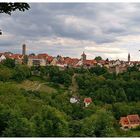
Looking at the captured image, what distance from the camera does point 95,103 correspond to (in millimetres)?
46625

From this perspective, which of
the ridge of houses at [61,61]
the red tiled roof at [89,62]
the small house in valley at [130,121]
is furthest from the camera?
the red tiled roof at [89,62]

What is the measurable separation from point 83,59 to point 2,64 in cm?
1734

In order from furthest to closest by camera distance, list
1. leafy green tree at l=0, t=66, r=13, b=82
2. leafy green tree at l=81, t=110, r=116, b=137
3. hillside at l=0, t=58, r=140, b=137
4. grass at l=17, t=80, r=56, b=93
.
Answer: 1. leafy green tree at l=0, t=66, r=13, b=82
2. grass at l=17, t=80, r=56, b=93
3. hillside at l=0, t=58, r=140, b=137
4. leafy green tree at l=81, t=110, r=116, b=137

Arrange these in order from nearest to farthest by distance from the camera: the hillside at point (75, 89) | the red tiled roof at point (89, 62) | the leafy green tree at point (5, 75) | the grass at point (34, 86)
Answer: the hillside at point (75, 89) < the grass at point (34, 86) < the leafy green tree at point (5, 75) < the red tiled roof at point (89, 62)

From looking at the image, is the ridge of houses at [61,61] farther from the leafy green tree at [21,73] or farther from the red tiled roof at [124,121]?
the red tiled roof at [124,121]

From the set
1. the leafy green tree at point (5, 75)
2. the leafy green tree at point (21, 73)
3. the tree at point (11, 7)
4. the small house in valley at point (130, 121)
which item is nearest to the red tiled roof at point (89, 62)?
the leafy green tree at point (21, 73)

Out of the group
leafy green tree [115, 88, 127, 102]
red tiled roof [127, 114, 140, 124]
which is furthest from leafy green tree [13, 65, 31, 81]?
red tiled roof [127, 114, 140, 124]

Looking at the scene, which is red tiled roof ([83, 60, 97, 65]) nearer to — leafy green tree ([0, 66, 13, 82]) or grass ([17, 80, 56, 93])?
grass ([17, 80, 56, 93])

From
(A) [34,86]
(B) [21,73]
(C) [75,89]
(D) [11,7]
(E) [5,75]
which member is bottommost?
(C) [75,89]

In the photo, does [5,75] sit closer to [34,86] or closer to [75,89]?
[34,86]

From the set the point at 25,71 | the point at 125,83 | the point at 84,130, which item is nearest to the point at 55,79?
the point at 25,71

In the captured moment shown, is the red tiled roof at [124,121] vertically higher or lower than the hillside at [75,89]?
lower

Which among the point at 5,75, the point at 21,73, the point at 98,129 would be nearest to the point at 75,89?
the point at 21,73

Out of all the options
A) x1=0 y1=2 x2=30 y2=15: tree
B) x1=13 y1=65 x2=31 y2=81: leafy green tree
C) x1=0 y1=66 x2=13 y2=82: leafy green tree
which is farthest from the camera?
x1=13 y1=65 x2=31 y2=81: leafy green tree
